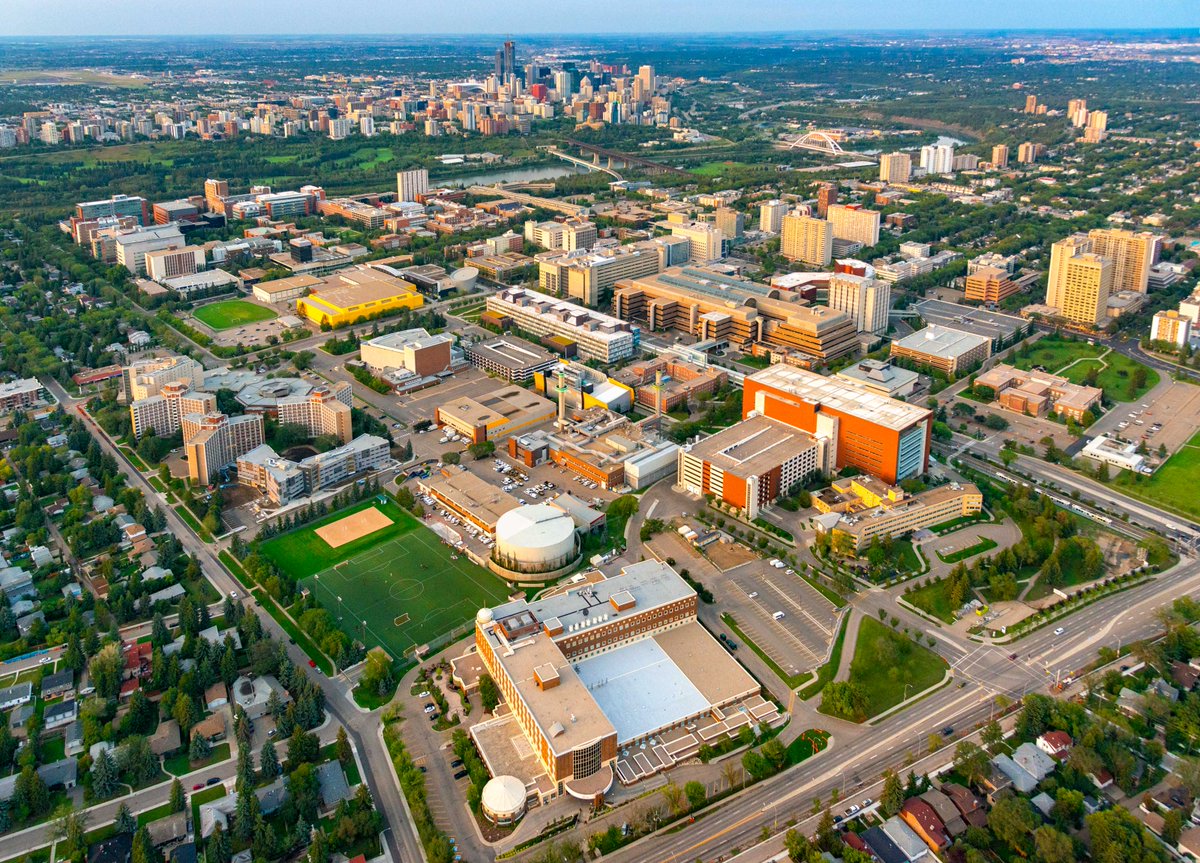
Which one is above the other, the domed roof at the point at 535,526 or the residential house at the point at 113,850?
the domed roof at the point at 535,526

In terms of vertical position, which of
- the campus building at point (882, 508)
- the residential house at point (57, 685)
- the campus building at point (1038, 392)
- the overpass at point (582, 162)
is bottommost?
the residential house at point (57, 685)

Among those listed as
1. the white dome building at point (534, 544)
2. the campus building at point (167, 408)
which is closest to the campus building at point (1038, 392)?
the white dome building at point (534, 544)

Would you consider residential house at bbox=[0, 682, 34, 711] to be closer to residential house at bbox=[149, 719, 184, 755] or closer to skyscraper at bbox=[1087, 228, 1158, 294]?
residential house at bbox=[149, 719, 184, 755]

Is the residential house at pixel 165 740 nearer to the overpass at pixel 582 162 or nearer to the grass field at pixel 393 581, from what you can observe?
the grass field at pixel 393 581

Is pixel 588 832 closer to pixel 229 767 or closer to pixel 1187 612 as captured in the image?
pixel 229 767

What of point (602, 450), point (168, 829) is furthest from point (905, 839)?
point (602, 450)

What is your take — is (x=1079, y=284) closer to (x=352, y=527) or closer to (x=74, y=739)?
(x=352, y=527)

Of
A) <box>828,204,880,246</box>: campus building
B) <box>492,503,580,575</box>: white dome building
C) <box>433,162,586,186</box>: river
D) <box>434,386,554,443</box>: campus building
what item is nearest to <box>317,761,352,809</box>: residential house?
<box>492,503,580,575</box>: white dome building
